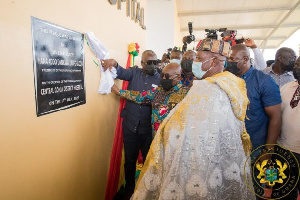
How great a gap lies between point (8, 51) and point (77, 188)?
1.15 metres

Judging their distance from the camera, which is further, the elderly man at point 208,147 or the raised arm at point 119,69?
the raised arm at point 119,69

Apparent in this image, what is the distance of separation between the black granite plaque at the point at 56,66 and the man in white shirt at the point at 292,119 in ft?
5.35

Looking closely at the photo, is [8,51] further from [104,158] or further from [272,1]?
[272,1]

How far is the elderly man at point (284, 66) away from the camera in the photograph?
2.27 m

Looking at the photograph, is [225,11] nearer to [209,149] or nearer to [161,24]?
[161,24]

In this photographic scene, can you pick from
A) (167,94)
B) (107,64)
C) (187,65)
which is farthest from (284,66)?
A: (107,64)

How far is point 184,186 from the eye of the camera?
1141 mm

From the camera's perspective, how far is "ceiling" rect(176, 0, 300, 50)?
6152 millimetres

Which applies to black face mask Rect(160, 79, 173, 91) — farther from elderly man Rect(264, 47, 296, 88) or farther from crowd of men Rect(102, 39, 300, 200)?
elderly man Rect(264, 47, 296, 88)

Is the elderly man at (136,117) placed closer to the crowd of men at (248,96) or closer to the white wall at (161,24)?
the crowd of men at (248,96)

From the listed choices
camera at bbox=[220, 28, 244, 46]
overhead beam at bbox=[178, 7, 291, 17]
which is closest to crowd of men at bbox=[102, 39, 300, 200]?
camera at bbox=[220, 28, 244, 46]

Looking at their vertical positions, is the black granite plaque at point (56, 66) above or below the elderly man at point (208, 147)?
above

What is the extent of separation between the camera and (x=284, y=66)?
229cm

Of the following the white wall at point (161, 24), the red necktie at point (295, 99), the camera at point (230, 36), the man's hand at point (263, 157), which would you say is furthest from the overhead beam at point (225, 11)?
the man's hand at point (263, 157)
